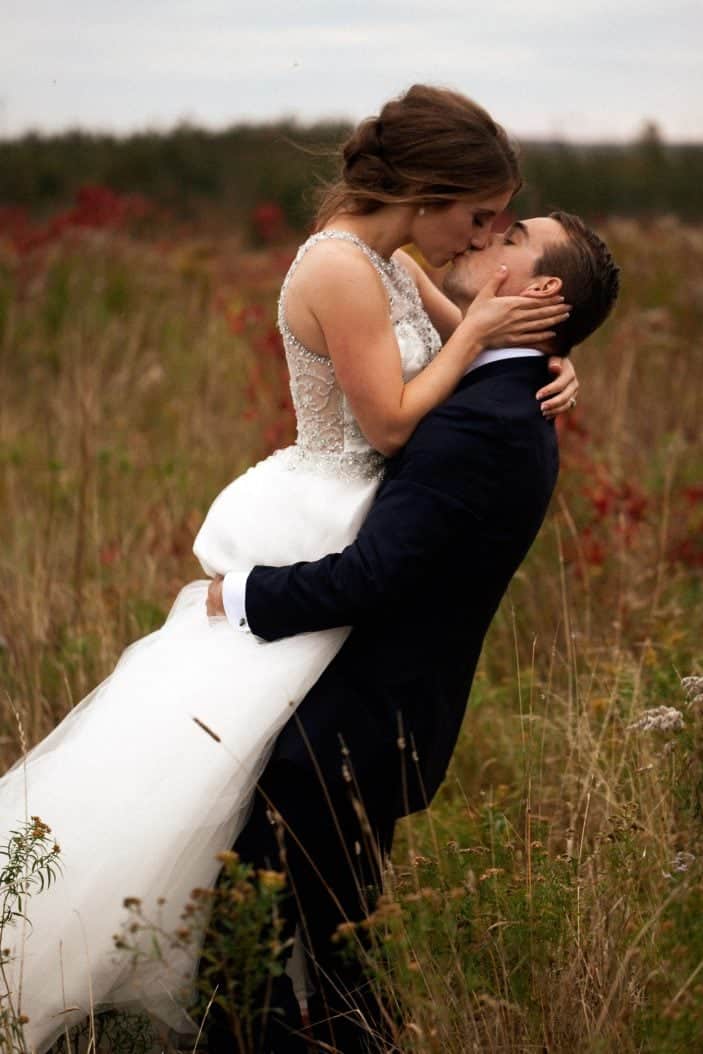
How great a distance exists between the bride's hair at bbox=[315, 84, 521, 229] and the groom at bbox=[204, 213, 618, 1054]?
152 millimetres

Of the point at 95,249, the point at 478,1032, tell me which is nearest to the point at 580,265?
the point at 478,1032

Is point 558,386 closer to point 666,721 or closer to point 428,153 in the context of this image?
point 428,153

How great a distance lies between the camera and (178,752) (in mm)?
2594

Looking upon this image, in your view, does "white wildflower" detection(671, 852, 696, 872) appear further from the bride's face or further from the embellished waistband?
the bride's face

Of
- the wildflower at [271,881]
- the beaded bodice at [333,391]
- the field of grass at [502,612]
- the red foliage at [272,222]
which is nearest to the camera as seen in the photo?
the wildflower at [271,881]

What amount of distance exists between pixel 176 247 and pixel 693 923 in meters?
12.2

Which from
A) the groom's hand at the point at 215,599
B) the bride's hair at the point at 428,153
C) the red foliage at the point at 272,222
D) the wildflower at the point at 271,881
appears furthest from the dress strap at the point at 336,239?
the red foliage at the point at 272,222

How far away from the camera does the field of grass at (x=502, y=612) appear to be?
2.39 m

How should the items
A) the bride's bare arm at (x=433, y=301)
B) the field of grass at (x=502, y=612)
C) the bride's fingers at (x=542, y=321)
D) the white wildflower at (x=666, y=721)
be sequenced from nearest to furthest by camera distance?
1. the field of grass at (x=502, y=612)
2. the bride's fingers at (x=542, y=321)
3. the white wildflower at (x=666, y=721)
4. the bride's bare arm at (x=433, y=301)

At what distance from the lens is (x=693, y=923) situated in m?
2.14

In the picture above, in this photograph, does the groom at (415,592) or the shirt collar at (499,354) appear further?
the shirt collar at (499,354)

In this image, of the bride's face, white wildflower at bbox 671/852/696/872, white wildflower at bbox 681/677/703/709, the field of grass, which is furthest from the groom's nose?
white wildflower at bbox 671/852/696/872

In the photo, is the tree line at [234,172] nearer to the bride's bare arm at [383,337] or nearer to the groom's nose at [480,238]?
the groom's nose at [480,238]

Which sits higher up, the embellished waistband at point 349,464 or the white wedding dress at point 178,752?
the embellished waistband at point 349,464
